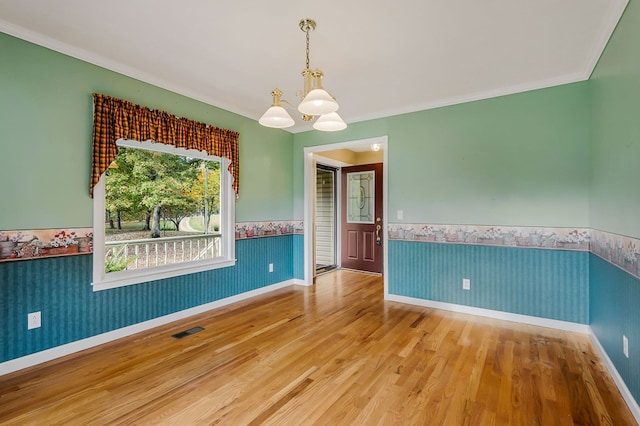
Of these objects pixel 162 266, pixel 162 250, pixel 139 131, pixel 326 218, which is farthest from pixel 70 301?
pixel 326 218

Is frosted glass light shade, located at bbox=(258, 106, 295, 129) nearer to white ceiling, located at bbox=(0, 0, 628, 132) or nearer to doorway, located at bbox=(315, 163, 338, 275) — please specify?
white ceiling, located at bbox=(0, 0, 628, 132)

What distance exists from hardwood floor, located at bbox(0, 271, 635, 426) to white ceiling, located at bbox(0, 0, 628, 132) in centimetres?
Result: 251

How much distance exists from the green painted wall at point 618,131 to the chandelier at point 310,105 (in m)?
1.79

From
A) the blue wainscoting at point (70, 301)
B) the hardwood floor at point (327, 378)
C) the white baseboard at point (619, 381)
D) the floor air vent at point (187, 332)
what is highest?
the blue wainscoting at point (70, 301)

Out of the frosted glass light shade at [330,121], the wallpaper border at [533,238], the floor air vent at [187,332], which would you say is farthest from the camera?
the floor air vent at [187,332]

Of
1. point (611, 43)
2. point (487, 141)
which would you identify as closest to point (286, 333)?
point (487, 141)

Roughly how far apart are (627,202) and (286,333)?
277 centimetres

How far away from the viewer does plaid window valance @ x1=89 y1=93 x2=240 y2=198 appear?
2650 millimetres

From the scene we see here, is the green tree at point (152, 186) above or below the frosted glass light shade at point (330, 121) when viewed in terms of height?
below

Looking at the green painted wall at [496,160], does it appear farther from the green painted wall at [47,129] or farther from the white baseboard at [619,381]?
the green painted wall at [47,129]

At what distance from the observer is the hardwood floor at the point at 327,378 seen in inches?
70.0

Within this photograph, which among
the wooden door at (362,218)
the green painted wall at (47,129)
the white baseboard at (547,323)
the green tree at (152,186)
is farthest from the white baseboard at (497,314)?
the green painted wall at (47,129)

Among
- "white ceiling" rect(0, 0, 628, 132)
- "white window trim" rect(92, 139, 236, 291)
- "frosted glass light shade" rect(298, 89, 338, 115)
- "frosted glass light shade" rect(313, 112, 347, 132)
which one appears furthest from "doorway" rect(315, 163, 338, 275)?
"frosted glass light shade" rect(298, 89, 338, 115)

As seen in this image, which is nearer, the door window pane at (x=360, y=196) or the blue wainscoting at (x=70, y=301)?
the blue wainscoting at (x=70, y=301)
